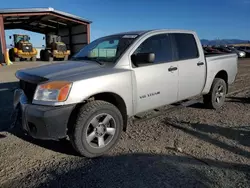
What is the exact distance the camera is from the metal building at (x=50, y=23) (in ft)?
79.2

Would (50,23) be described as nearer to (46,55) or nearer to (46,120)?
(46,55)

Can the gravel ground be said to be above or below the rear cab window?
below

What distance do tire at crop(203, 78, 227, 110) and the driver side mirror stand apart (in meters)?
2.48

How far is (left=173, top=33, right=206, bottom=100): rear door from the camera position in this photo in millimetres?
4965

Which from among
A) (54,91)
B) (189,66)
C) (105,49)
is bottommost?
(54,91)

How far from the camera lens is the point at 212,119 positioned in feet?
17.7

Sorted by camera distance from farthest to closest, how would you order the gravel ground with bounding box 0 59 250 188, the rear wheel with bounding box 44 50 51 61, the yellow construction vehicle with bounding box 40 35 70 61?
the rear wheel with bounding box 44 50 51 61, the yellow construction vehicle with bounding box 40 35 70 61, the gravel ground with bounding box 0 59 250 188

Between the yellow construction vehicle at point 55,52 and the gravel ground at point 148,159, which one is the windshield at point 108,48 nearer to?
the gravel ground at point 148,159

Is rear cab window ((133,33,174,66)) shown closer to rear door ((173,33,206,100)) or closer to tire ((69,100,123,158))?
rear door ((173,33,206,100))

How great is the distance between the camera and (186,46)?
528cm

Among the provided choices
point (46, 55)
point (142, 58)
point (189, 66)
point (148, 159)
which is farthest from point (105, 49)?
point (46, 55)

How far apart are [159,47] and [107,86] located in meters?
1.56

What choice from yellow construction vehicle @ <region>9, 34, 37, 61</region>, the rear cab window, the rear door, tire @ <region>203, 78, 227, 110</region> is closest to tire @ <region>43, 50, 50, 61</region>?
yellow construction vehicle @ <region>9, 34, 37, 61</region>

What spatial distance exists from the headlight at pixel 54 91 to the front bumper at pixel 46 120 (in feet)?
0.40
